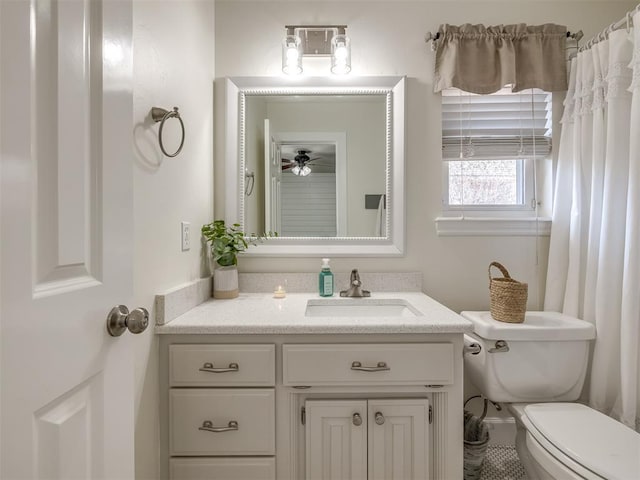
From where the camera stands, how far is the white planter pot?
157 cm

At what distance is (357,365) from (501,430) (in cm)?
111

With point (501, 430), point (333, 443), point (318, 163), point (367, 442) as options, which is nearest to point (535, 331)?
point (501, 430)

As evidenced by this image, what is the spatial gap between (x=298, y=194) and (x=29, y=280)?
1.30 metres

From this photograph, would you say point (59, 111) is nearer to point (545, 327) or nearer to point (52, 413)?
point (52, 413)

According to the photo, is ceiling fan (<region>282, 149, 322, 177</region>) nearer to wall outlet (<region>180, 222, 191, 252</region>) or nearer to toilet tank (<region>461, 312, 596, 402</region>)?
wall outlet (<region>180, 222, 191, 252</region>)

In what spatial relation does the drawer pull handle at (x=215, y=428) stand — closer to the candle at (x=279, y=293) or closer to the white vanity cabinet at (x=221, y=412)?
the white vanity cabinet at (x=221, y=412)

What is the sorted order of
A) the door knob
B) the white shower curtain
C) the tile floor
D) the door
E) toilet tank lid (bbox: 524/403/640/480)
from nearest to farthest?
the door
the door knob
toilet tank lid (bbox: 524/403/640/480)
the white shower curtain
the tile floor

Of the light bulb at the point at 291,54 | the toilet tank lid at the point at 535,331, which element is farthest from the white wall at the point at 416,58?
the toilet tank lid at the point at 535,331

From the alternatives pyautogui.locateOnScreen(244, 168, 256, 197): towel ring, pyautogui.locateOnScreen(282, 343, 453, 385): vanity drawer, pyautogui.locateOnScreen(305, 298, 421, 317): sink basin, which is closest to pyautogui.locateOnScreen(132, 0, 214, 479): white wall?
pyautogui.locateOnScreen(244, 168, 256, 197): towel ring

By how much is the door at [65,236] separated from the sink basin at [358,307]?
948 millimetres

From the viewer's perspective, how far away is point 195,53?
1.46 metres

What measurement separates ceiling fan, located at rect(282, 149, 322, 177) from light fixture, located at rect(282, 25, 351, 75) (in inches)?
15.9

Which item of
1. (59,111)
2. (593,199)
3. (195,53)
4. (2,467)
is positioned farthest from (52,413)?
(593,199)

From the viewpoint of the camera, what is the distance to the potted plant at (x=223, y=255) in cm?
155
